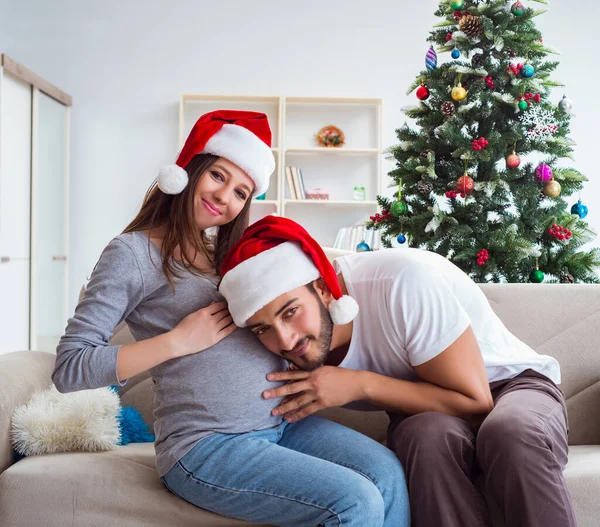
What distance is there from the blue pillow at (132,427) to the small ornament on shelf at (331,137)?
12.4 feet

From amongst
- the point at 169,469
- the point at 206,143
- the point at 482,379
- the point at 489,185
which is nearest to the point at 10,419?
the point at 169,469

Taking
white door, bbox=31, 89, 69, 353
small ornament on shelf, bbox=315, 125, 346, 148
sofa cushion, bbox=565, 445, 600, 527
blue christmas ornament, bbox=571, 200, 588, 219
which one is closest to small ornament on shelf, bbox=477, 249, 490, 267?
blue christmas ornament, bbox=571, 200, 588, 219

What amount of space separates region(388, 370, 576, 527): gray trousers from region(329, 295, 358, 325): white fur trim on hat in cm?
26

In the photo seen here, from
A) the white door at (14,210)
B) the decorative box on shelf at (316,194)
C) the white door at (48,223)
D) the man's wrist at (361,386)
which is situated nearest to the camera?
the man's wrist at (361,386)

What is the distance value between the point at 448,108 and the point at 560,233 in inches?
27.4

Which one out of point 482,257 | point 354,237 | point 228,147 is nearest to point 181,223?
point 228,147

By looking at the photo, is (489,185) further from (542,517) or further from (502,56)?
(542,517)

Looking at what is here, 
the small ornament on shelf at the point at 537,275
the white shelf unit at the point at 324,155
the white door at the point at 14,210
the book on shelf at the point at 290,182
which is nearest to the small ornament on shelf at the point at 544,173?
the small ornament on shelf at the point at 537,275

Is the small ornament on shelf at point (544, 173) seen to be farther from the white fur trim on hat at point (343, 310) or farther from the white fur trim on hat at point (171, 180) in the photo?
the white fur trim on hat at point (171, 180)

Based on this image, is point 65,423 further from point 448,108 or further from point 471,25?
point 471,25

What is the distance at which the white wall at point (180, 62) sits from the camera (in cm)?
545

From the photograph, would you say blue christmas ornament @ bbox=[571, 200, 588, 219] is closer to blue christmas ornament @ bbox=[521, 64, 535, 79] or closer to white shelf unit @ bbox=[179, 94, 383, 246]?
blue christmas ornament @ bbox=[521, 64, 535, 79]

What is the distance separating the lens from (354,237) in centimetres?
527

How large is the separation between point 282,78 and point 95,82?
1.47 meters
